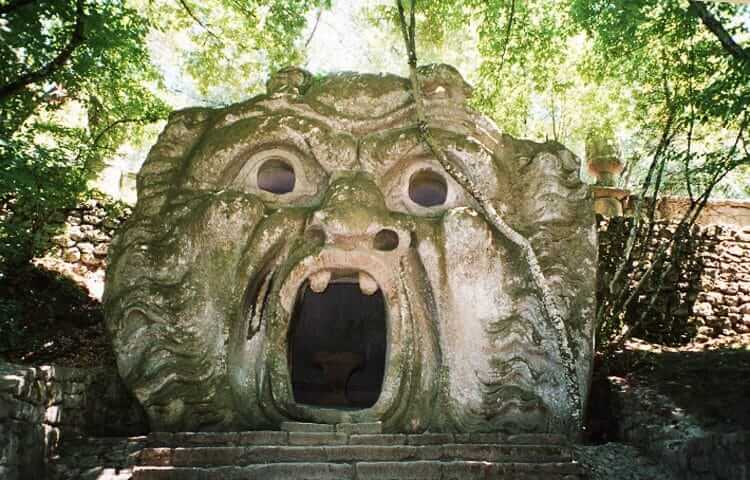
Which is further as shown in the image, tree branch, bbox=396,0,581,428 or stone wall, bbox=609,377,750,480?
tree branch, bbox=396,0,581,428

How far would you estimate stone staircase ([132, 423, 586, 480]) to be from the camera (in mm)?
4387

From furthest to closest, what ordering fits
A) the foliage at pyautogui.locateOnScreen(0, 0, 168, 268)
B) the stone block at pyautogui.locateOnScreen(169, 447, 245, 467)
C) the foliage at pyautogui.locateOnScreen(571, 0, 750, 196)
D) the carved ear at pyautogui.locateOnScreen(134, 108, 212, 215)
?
1. the foliage at pyautogui.locateOnScreen(571, 0, 750, 196)
2. the carved ear at pyautogui.locateOnScreen(134, 108, 212, 215)
3. the foliage at pyautogui.locateOnScreen(0, 0, 168, 268)
4. the stone block at pyautogui.locateOnScreen(169, 447, 245, 467)

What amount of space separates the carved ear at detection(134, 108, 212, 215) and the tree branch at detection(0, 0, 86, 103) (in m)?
1.07

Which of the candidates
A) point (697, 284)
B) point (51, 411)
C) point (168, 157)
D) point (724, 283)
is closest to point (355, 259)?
point (168, 157)

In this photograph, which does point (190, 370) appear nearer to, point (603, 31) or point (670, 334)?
point (603, 31)

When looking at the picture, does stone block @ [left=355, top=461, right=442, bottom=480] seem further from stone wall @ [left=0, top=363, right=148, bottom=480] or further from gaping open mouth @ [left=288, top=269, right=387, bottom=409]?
gaping open mouth @ [left=288, top=269, right=387, bottom=409]

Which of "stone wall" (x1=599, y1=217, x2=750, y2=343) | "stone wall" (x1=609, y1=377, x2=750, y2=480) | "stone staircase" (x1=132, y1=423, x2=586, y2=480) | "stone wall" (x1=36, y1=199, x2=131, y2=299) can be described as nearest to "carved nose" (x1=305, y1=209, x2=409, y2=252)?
"stone staircase" (x1=132, y1=423, x2=586, y2=480)

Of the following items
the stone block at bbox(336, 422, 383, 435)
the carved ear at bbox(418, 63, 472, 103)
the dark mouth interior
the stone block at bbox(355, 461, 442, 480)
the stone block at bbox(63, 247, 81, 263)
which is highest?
the carved ear at bbox(418, 63, 472, 103)

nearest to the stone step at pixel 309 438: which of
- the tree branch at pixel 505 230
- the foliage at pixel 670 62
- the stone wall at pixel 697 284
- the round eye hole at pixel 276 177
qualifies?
the tree branch at pixel 505 230

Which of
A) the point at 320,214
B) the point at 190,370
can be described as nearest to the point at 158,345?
the point at 190,370

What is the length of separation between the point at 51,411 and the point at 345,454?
240 cm

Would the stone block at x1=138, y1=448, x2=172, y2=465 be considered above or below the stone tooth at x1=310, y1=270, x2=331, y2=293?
below

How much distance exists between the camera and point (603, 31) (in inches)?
274

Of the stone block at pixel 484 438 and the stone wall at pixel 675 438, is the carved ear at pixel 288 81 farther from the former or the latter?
the stone wall at pixel 675 438
